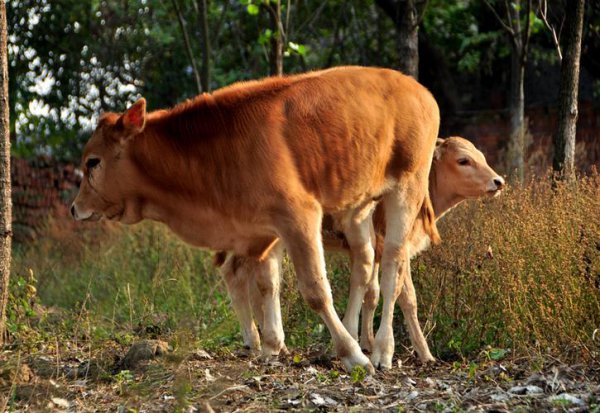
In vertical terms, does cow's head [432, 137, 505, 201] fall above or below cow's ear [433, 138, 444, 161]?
below

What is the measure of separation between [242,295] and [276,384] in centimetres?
177

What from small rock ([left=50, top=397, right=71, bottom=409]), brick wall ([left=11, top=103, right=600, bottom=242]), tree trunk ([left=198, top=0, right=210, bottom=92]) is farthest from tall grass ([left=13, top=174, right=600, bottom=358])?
brick wall ([left=11, top=103, right=600, bottom=242])

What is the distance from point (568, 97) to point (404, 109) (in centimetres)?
267

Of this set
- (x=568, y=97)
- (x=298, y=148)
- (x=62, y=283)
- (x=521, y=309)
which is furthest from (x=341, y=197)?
(x=62, y=283)

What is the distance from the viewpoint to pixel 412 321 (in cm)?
817

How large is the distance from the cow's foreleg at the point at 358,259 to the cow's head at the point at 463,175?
3.73 feet

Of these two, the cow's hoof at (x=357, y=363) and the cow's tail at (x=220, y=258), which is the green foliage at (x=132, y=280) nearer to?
the cow's tail at (x=220, y=258)

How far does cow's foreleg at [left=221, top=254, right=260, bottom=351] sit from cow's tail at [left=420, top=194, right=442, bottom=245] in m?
1.42

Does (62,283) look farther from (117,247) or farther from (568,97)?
(568,97)

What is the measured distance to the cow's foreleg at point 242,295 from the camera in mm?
8492

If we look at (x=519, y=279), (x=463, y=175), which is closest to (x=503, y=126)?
(x=463, y=175)

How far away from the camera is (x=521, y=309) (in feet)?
25.0

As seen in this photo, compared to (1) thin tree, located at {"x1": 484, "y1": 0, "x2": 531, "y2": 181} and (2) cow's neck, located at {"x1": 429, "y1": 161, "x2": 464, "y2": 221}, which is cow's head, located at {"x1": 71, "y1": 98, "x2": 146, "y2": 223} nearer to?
(2) cow's neck, located at {"x1": 429, "y1": 161, "x2": 464, "y2": 221}

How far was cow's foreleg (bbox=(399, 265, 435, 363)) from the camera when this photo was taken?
26.6 feet
